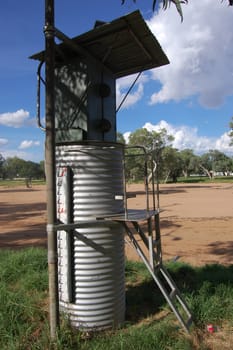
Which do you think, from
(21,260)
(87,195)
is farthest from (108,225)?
(21,260)

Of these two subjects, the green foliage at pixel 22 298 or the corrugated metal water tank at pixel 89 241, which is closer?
the green foliage at pixel 22 298

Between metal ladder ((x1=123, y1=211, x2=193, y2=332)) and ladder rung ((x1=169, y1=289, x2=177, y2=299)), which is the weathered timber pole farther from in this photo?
ladder rung ((x1=169, y1=289, x2=177, y2=299))

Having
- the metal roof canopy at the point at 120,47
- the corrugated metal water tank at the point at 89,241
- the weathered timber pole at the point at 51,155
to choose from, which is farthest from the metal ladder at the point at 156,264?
the metal roof canopy at the point at 120,47

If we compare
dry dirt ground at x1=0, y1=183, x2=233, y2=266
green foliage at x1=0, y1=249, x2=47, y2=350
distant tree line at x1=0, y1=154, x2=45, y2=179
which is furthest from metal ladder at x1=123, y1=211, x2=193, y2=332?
distant tree line at x1=0, y1=154, x2=45, y2=179

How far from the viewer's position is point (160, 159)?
134 ft

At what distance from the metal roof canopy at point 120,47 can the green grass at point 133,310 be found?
344 cm

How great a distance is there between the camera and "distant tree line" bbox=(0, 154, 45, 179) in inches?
4007

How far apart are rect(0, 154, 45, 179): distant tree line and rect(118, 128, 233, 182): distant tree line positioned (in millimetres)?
47030

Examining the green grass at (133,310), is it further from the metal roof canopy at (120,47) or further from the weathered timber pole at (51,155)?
the metal roof canopy at (120,47)

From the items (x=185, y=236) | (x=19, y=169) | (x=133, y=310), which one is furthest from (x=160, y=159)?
(x=19, y=169)

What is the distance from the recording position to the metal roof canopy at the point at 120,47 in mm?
3752

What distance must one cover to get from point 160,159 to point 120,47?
122 ft

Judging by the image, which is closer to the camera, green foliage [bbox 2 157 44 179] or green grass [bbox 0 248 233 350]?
green grass [bbox 0 248 233 350]

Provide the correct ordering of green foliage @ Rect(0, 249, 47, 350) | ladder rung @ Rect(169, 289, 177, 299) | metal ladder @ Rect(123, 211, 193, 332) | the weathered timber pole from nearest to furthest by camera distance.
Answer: the weathered timber pole < green foliage @ Rect(0, 249, 47, 350) < metal ladder @ Rect(123, 211, 193, 332) < ladder rung @ Rect(169, 289, 177, 299)
